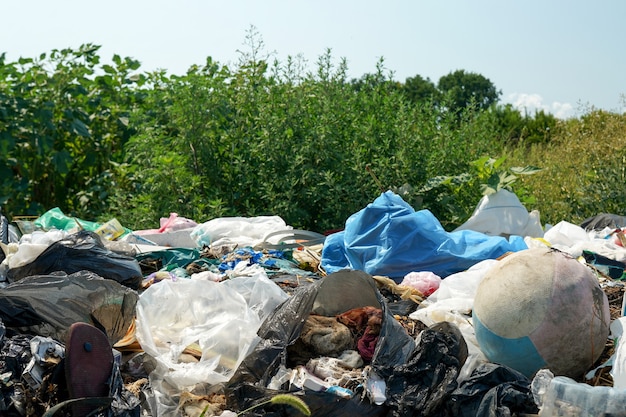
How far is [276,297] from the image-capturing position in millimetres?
4754

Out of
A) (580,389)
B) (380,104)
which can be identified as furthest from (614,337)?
(380,104)

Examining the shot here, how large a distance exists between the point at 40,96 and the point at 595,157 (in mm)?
7002

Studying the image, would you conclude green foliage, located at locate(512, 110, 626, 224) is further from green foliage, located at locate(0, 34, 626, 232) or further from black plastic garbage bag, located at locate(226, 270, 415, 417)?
black plastic garbage bag, located at locate(226, 270, 415, 417)

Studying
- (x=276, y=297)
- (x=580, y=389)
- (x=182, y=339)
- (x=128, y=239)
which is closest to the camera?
(x=580, y=389)

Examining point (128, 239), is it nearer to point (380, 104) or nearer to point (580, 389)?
point (380, 104)

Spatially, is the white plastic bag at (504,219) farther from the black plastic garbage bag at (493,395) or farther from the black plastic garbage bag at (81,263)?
the black plastic garbage bag at (493,395)

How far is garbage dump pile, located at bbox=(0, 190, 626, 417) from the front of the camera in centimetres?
358

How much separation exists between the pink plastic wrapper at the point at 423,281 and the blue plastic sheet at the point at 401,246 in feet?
0.84

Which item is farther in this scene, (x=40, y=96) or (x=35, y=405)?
(x=40, y=96)

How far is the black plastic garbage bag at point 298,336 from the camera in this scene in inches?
147

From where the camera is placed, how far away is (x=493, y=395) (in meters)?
3.64

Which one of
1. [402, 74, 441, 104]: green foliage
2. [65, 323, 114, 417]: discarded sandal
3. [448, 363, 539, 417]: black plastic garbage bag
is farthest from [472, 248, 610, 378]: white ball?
[402, 74, 441, 104]: green foliage

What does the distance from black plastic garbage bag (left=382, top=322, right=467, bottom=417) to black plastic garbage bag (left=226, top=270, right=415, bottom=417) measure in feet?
0.27

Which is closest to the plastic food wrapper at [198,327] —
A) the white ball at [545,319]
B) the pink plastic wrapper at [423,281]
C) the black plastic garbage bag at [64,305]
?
the black plastic garbage bag at [64,305]
